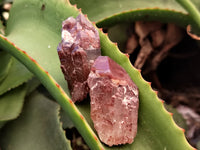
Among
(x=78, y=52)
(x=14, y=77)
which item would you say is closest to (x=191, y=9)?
(x=78, y=52)

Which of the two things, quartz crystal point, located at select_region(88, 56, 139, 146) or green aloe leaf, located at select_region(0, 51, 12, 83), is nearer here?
quartz crystal point, located at select_region(88, 56, 139, 146)

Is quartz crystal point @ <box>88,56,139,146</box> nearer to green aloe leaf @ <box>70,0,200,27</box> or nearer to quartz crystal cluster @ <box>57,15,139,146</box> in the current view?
quartz crystal cluster @ <box>57,15,139,146</box>

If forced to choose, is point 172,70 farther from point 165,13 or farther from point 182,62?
point 165,13

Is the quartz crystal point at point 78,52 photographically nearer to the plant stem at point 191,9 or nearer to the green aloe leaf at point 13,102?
the green aloe leaf at point 13,102

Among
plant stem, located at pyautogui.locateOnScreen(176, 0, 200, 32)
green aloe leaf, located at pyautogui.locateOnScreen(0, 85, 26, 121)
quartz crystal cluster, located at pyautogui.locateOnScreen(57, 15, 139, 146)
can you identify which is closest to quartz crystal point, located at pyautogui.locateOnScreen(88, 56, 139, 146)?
quartz crystal cluster, located at pyautogui.locateOnScreen(57, 15, 139, 146)

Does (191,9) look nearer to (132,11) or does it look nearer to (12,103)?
(132,11)

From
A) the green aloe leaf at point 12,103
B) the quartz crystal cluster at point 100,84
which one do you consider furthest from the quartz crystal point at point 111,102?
the green aloe leaf at point 12,103
